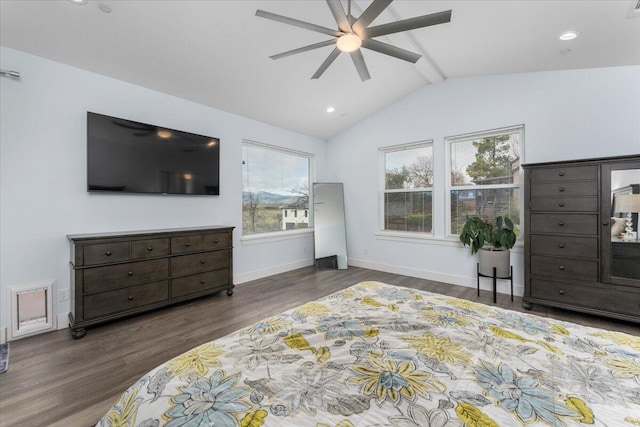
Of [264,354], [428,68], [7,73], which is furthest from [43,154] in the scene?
[428,68]

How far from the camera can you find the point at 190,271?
11.2ft

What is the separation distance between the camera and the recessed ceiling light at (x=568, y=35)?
102 inches

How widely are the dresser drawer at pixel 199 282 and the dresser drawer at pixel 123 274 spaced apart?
0.66 feet

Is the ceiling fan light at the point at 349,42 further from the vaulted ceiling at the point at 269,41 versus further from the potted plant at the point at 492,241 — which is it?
the potted plant at the point at 492,241

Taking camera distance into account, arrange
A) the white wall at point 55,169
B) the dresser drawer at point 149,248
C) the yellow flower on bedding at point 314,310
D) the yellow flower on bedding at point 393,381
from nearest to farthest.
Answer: the yellow flower on bedding at point 393,381, the yellow flower on bedding at point 314,310, the white wall at point 55,169, the dresser drawer at point 149,248

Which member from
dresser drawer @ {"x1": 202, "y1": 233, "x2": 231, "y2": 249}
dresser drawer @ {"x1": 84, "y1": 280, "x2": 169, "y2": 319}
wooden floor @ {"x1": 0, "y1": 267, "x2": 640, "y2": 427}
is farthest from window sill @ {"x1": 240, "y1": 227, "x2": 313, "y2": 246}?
dresser drawer @ {"x1": 84, "y1": 280, "x2": 169, "y2": 319}

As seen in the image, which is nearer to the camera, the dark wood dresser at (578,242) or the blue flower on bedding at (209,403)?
the blue flower on bedding at (209,403)

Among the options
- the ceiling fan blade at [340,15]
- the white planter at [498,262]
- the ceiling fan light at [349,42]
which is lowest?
the white planter at [498,262]

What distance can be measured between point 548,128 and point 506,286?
2121 millimetres

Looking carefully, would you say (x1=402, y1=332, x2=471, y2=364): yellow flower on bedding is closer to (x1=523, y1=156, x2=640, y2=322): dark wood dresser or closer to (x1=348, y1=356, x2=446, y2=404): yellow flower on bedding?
(x1=348, y1=356, x2=446, y2=404): yellow flower on bedding

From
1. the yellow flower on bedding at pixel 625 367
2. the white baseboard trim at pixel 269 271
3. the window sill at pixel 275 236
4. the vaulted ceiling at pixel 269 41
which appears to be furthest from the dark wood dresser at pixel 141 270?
the yellow flower on bedding at pixel 625 367

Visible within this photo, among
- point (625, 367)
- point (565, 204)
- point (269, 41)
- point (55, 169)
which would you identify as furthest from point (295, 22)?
point (565, 204)

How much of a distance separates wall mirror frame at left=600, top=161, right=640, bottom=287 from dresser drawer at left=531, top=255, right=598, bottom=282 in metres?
0.08

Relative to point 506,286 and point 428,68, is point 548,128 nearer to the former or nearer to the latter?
point 428,68
